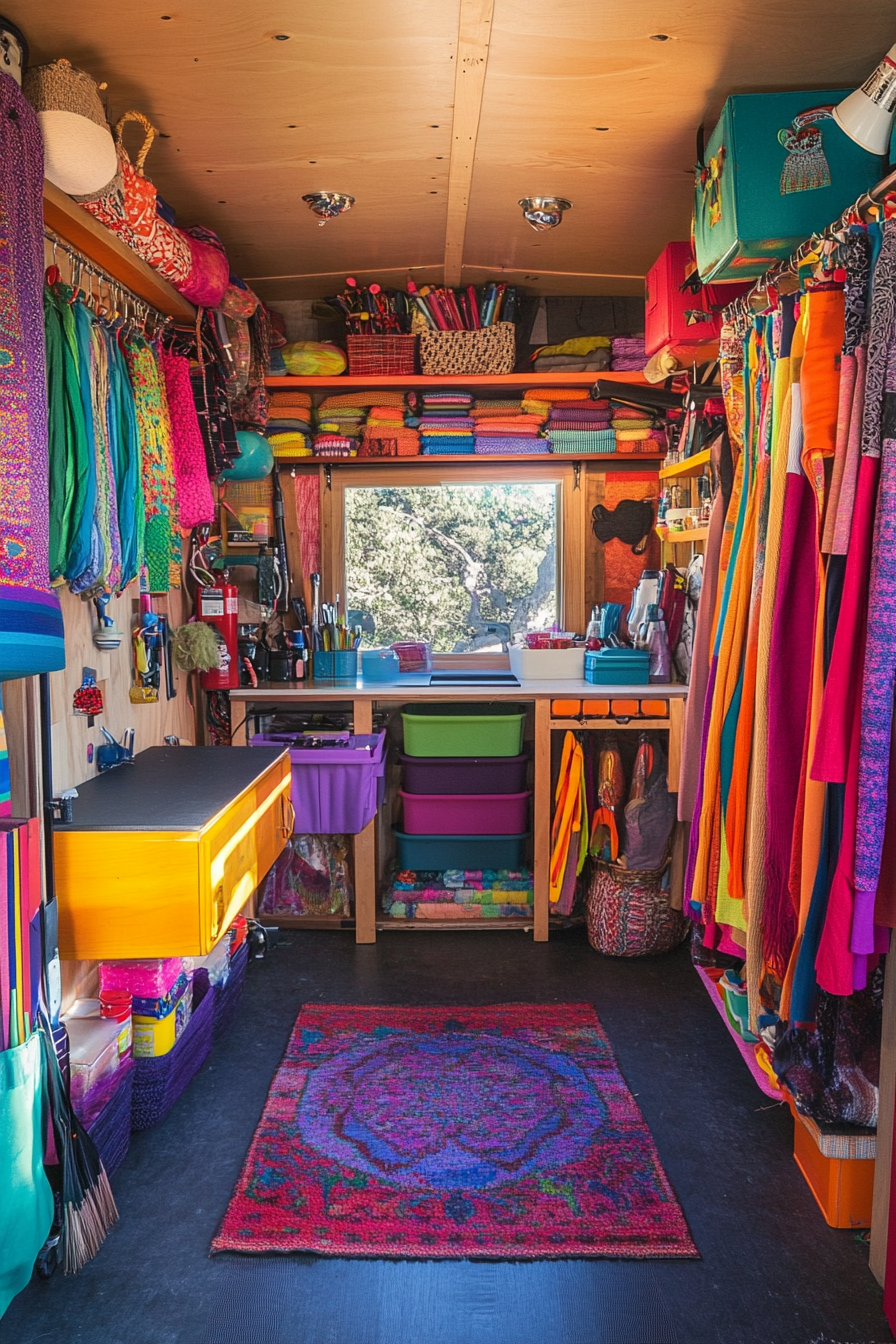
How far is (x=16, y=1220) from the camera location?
167 centimetres

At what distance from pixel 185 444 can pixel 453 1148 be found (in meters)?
2.09

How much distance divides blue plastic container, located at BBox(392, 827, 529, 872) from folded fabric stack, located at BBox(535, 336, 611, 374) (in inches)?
74.6

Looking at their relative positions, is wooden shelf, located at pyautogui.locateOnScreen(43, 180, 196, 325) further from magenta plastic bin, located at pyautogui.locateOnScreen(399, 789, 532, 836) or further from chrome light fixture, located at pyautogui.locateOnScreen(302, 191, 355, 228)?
magenta plastic bin, located at pyautogui.locateOnScreen(399, 789, 532, 836)

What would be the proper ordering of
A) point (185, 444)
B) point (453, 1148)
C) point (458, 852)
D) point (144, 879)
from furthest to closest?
point (458, 852), point (185, 444), point (453, 1148), point (144, 879)

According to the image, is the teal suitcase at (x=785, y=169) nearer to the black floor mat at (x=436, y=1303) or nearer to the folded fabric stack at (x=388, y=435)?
the folded fabric stack at (x=388, y=435)

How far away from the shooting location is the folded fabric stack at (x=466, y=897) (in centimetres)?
376

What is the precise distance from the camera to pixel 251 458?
148 inches

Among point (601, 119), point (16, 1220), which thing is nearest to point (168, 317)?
point (601, 119)

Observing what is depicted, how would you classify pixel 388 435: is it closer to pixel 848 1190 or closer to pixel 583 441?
pixel 583 441

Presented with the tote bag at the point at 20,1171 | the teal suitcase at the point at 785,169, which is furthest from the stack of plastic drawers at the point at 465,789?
the tote bag at the point at 20,1171

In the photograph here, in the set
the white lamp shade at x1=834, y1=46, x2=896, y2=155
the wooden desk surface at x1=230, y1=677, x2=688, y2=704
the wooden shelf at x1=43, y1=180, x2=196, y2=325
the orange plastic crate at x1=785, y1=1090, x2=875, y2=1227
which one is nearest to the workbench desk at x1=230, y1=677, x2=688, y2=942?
the wooden desk surface at x1=230, y1=677, x2=688, y2=704

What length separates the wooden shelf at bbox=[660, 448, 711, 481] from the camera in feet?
10.4

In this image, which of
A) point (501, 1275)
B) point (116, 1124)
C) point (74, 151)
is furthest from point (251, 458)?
point (501, 1275)

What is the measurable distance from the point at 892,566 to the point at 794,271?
975 mm
